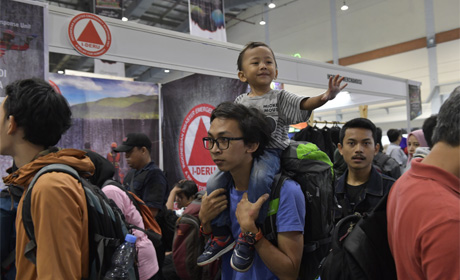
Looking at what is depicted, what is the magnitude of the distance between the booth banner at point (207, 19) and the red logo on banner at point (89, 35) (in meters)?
1.26

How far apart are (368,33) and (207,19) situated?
9.35 m

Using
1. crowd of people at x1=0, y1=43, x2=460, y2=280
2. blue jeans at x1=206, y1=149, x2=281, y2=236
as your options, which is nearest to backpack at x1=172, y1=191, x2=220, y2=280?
crowd of people at x1=0, y1=43, x2=460, y2=280

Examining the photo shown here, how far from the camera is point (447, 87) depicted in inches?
463

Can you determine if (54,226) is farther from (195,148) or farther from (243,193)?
(195,148)

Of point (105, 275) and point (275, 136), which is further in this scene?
point (275, 136)

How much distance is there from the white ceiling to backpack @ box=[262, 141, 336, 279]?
814cm

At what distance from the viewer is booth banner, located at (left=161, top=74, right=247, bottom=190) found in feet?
16.3

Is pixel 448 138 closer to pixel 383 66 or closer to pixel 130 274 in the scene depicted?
pixel 130 274

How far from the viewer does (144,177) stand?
3531 millimetres

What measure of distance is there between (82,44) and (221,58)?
170 centimetres

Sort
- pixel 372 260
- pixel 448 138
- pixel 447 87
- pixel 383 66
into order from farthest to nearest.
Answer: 1. pixel 383 66
2. pixel 447 87
3. pixel 372 260
4. pixel 448 138

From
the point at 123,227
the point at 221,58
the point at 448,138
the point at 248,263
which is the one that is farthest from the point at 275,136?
Answer: the point at 221,58

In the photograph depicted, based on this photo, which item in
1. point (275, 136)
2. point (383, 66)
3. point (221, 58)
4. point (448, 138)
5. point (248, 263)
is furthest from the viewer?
point (383, 66)

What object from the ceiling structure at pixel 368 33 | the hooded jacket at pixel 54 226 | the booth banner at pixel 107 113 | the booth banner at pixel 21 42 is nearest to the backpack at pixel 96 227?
the hooded jacket at pixel 54 226
